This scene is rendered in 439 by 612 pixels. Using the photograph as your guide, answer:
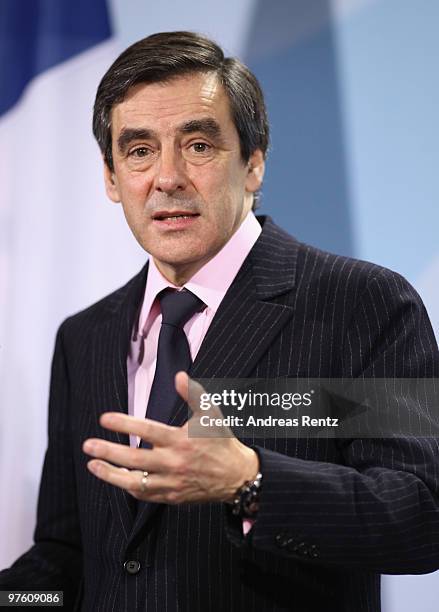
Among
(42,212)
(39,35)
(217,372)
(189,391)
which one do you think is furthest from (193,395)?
(39,35)

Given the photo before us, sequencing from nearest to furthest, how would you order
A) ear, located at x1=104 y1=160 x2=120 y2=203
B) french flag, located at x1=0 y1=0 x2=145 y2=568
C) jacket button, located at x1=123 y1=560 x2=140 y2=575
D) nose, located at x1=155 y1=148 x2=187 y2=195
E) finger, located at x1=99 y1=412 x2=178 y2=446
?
finger, located at x1=99 y1=412 x2=178 y2=446
jacket button, located at x1=123 y1=560 x2=140 y2=575
nose, located at x1=155 y1=148 x2=187 y2=195
ear, located at x1=104 y1=160 x2=120 y2=203
french flag, located at x1=0 y1=0 x2=145 y2=568

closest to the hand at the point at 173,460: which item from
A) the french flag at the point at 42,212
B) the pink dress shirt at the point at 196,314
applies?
the pink dress shirt at the point at 196,314

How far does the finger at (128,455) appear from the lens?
1.08 meters

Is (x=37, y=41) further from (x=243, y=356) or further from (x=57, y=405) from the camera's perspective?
(x=243, y=356)

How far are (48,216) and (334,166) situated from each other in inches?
29.2

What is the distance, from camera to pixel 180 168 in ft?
5.29

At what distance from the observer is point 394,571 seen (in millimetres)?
1340

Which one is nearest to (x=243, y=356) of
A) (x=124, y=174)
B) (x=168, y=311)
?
(x=168, y=311)

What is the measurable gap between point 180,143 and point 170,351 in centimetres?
40

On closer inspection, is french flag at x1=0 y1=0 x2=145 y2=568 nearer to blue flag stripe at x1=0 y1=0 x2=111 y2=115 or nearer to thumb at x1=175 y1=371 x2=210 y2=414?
blue flag stripe at x1=0 y1=0 x2=111 y2=115

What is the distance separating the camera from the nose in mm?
1591

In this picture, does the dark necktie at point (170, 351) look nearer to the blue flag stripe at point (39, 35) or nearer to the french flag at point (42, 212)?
the french flag at point (42, 212)

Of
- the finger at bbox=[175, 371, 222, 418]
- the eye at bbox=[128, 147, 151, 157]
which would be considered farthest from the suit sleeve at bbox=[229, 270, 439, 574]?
the eye at bbox=[128, 147, 151, 157]

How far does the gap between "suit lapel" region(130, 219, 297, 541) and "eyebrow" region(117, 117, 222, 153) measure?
0.23 meters
